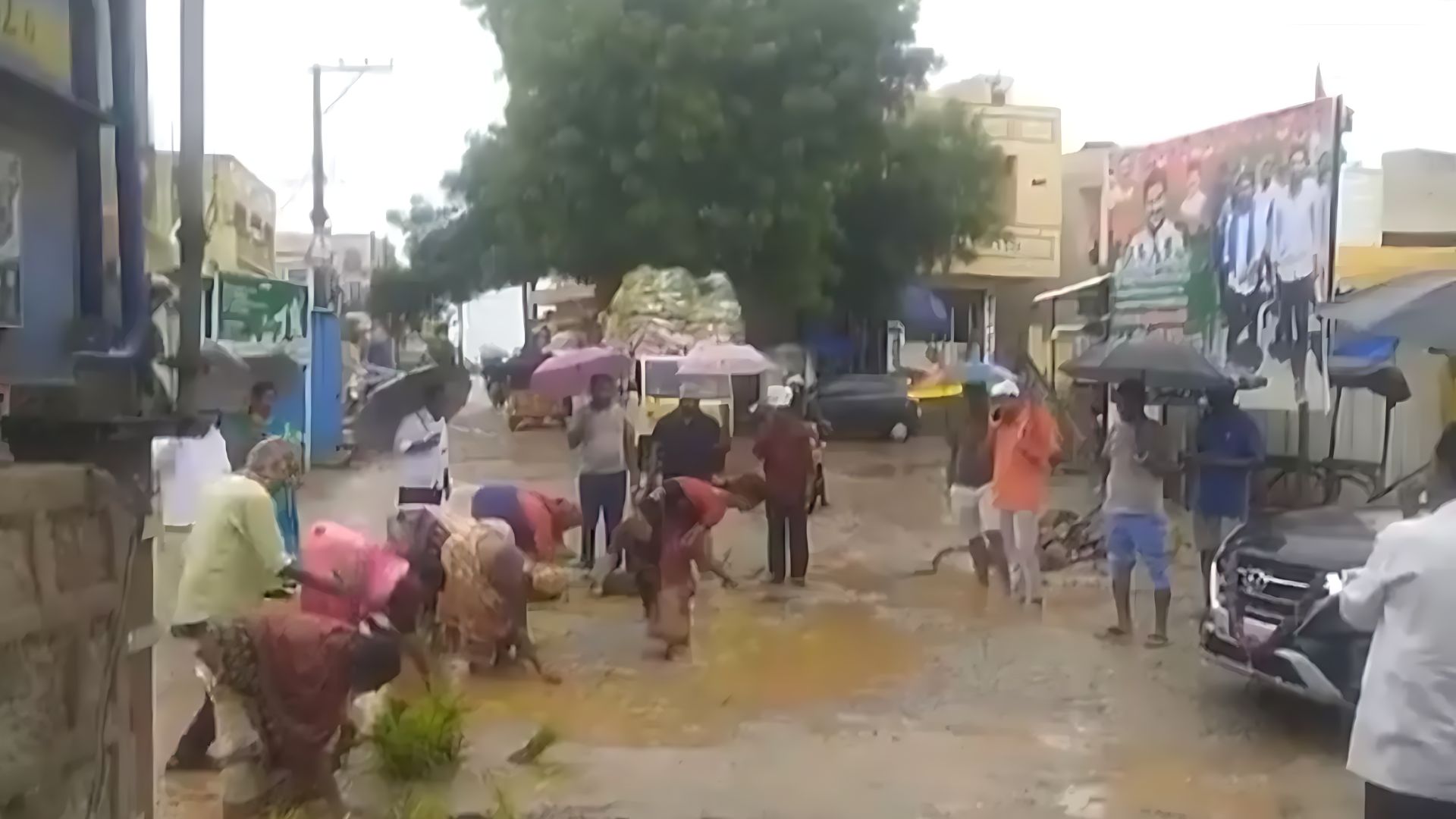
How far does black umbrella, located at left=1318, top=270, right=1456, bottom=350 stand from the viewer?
4031 mm

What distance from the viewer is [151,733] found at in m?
3.07

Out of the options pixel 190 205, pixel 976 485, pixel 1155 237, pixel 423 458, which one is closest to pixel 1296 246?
pixel 1155 237

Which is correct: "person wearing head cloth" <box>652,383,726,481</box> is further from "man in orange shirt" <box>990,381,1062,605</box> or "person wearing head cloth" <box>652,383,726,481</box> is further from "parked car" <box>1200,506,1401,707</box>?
"parked car" <box>1200,506,1401,707</box>

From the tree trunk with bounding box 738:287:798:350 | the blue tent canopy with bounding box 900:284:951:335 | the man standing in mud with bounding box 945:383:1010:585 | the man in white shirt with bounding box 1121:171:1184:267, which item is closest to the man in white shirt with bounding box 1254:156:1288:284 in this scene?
the man in white shirt with bounding box 1121:171:1184:267

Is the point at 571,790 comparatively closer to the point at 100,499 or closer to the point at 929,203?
the point at 100,499

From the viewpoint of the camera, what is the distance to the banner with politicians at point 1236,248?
7.74 meters

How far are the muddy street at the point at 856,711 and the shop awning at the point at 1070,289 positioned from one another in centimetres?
103

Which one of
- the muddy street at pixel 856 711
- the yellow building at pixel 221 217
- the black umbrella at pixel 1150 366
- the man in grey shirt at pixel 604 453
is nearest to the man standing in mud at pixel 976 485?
the muddy street at pixel 856 711

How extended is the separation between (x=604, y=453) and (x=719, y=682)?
6.20 ft

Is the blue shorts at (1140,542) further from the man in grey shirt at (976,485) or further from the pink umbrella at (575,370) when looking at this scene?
the pink umbrella at (575,370)

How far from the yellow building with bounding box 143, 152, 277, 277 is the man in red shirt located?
118 inches

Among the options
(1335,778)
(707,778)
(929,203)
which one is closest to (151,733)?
(707,778)

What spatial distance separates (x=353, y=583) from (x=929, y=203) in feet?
12.0

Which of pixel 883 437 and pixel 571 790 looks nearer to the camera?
pixel 571 790
